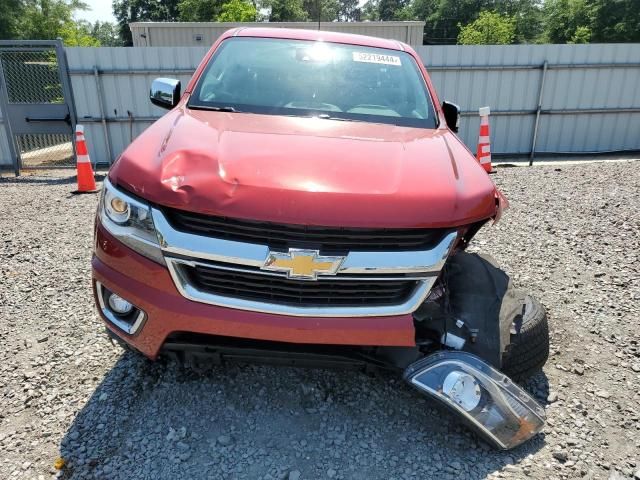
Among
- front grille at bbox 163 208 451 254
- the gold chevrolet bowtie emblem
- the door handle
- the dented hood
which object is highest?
the dented hood

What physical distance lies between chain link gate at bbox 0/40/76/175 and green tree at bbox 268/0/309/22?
3270cm

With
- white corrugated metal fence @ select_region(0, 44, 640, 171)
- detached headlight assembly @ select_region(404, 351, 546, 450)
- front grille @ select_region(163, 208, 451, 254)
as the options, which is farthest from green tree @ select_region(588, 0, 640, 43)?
front grille @ select_region(163, 208, 451, 254)

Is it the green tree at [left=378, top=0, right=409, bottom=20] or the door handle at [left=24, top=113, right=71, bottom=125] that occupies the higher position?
the green tree at [left=378, top=0, right=409, bottom=20]

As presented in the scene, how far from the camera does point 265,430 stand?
2.36m

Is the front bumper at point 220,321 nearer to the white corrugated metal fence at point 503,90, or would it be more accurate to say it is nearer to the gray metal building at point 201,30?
the white corrugated metal fence at point 503,90

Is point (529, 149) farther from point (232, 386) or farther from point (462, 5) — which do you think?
point (462, 5)

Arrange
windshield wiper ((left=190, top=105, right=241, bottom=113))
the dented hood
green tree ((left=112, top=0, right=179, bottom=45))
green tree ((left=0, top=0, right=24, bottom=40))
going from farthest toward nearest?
green tree ((left=112, top=0, right=179, bottom=45)), green tree ((left=0, top=0, right=24, bottom=40)), windshield wiper ((left=190, top=105, right=241, bottom=113)), the dented hood

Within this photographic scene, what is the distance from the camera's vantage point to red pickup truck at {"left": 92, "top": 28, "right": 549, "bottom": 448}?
1944 mm

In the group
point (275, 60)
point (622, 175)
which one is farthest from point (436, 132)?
point (622, 175)

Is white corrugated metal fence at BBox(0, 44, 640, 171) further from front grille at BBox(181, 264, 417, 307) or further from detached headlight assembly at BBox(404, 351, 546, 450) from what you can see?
detached headlight assembly at BBox(404, 351, 546, 450)

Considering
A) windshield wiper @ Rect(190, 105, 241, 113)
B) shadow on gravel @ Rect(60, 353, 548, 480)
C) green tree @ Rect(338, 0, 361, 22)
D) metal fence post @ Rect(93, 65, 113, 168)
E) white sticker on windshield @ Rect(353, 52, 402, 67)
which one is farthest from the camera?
green tree @ Rect(338, 0, 361, 22)

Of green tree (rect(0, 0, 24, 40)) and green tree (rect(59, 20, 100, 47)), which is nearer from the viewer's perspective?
green tree (rect(0, 0, 24, 40))

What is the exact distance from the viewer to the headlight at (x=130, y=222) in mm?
2023

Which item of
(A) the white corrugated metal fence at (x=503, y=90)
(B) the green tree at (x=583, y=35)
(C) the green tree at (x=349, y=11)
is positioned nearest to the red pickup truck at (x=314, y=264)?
(A) the white corrugated metal fence at (x=503, y=90)
